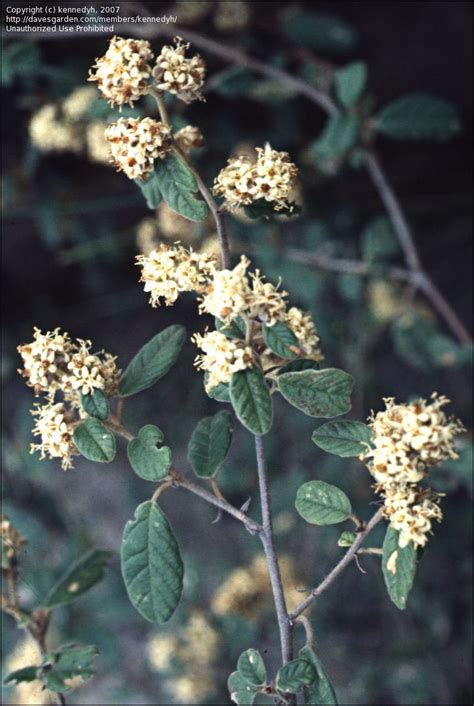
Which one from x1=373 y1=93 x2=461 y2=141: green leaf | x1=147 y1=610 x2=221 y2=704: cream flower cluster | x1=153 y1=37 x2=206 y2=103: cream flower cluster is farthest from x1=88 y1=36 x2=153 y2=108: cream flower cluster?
x1=147 y1=610 x2=221 y2=704: cream flower cluster

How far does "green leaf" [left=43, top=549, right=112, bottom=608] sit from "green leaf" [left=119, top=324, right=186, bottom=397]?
1.52 ft

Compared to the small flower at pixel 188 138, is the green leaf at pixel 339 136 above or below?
below

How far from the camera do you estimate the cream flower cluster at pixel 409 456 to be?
42.0 inches

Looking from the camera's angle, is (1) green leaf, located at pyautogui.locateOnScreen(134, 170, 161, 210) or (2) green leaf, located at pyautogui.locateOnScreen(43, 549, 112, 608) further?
(2) green leaf, located at pyautogui.locateOnScreen(43, 549, 112, 608)

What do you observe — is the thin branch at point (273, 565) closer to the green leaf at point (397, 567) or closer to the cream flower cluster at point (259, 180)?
the green leaf at point (397, 567)

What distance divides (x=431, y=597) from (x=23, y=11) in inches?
80.3

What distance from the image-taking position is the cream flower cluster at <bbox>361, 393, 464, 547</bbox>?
1.07 metres

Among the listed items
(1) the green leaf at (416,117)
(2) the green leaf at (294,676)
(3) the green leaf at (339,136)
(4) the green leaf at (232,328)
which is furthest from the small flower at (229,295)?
(1) the green leaf at (416,117)

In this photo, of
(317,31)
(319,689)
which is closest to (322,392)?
(319,689)

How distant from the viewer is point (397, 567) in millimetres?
1129

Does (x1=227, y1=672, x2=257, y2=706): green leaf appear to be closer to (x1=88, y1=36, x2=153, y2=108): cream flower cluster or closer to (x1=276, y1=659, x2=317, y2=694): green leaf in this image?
(x1=276, y1=659, x2=317, y2=694): green leaf

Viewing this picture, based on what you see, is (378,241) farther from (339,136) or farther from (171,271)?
(171,271)

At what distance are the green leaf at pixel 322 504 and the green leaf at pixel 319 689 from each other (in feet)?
0.64

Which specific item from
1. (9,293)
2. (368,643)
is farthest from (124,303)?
(368,643)
